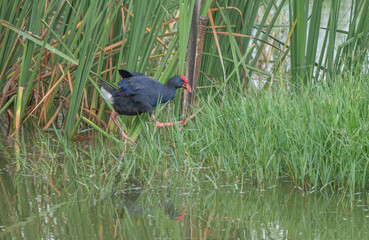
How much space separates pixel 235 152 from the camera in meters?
4.03

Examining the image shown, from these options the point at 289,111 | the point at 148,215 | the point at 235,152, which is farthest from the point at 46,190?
the point at 289,111

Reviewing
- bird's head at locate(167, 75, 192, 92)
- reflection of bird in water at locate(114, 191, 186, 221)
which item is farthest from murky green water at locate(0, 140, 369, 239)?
bird's head at locate(167, 75, 192, 92)

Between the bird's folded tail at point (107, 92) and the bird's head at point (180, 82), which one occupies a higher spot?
the bird's head at point (180, 82)

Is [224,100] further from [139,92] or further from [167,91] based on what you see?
[139,92]

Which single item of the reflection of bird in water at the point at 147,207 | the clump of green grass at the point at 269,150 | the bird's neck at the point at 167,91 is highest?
the bird's neck at the point at 167,91

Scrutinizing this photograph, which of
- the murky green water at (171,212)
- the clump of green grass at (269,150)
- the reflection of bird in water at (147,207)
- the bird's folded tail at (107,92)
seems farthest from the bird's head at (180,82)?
the reflection of bird in water at (147,207)

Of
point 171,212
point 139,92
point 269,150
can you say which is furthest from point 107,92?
point 171,212

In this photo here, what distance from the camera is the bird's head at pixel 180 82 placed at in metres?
4.38

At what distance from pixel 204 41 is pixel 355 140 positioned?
158cm

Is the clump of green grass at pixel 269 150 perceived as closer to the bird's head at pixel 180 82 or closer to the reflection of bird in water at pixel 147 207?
the reflection of bird in water at pixel 147 207

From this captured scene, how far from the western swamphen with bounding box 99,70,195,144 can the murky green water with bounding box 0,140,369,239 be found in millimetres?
817

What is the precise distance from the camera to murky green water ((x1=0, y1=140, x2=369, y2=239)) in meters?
2.92

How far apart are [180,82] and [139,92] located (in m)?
0.29

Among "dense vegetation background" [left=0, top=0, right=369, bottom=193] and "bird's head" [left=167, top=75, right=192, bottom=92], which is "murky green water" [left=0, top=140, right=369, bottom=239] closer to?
"dense vegetation background" [left=0, top=0, right=369, bottom=193]
